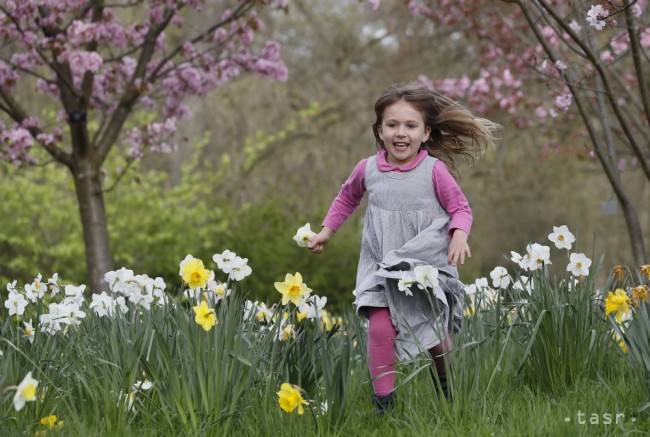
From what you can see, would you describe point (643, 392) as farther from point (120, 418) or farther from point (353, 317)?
point (120, 418)

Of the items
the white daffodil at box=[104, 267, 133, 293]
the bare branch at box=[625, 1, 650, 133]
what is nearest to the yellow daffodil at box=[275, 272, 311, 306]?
the white daffodil at box=[104, 267, 133, 293]

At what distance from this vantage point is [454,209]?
352 centimetres

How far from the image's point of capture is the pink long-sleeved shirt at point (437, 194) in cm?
349

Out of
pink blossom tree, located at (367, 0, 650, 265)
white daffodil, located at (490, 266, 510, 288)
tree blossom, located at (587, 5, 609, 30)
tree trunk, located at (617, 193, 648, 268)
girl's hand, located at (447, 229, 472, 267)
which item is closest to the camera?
girl's hand, located at (447, 229, 472, 267)

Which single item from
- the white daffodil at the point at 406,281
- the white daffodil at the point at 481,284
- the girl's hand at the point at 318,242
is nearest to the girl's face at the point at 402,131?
the girl's hand at the point at 318,242

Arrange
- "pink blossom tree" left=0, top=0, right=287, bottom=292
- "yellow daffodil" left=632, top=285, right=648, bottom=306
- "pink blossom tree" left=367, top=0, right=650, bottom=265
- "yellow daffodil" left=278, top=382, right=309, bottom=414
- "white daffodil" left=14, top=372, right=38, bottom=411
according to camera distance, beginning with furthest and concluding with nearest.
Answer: "pink blossom tree" left=0, top=0, right=287, bottom=292 → "pink blossom tree" left=367, top=0, right=650, bottom=265 → "yellow daffodil" left=632, top=285, right=648, bottom=306 → "yellow daffodil" left=278, top=382, right=309, bottom=414 → "white daffodil" left=14, top=372, right=38, bottom=411

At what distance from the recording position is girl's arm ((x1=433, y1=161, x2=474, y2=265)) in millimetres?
3365

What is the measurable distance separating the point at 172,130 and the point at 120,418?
4634 millimetres

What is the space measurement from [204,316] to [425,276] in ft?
2.76

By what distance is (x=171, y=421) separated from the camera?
3070 millimetres

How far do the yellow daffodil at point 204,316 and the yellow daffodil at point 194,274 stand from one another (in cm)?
30

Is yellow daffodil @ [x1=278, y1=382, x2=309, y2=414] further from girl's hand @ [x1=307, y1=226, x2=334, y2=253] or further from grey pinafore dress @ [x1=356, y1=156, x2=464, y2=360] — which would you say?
girl's hand @ [x1=307, y1=226, x2=334, y2=253]

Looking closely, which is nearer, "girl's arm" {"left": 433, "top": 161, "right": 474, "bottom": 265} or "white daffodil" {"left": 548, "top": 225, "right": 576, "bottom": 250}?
"girl's arm" {"left": 433, "top": 161, "right": 474, "bottom": 265}

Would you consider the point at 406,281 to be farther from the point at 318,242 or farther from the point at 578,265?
the point at 578,265
